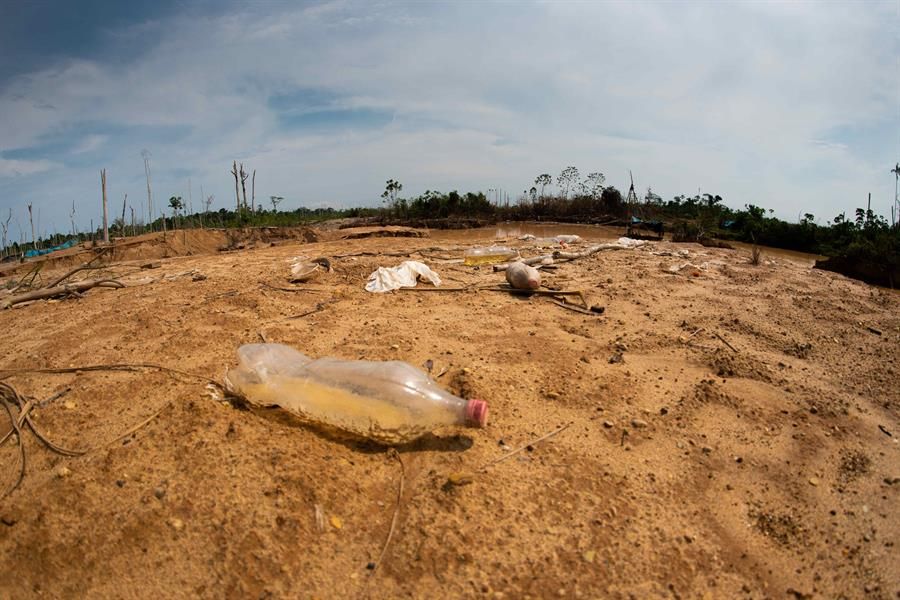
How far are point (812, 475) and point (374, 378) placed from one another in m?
1.82

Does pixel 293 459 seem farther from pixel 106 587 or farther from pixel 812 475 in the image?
pixel 812 475

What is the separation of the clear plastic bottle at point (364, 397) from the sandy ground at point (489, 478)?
10cm

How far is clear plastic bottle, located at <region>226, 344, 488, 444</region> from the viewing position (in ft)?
5.97

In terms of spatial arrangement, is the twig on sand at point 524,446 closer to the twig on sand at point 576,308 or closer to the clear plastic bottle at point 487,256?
the twig on sand at point 576,308

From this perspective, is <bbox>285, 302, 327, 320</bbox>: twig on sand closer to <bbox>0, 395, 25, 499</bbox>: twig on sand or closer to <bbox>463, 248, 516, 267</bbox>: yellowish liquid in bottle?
<bbox>0, 395, 25, 499</bbox>: twig on sand

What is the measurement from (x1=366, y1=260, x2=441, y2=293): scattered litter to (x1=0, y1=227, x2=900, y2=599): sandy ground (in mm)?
1366

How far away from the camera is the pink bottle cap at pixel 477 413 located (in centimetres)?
172

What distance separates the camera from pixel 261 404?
2.07m

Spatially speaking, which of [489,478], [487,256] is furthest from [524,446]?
[487,256]

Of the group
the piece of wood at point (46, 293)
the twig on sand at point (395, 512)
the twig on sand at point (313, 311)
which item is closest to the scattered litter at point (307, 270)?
the twig on sand at point (313, 311)

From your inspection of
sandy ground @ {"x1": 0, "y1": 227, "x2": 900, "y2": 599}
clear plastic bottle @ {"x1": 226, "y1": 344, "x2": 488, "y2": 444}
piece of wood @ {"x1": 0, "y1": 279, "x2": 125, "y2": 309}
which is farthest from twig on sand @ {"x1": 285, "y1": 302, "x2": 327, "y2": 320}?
piece of wood @ {"x1": 0, "y1": 279, "x2": 125, "y2": 309}

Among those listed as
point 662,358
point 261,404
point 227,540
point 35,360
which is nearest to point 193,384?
point 261,404

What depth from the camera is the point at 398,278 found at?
15.2ft

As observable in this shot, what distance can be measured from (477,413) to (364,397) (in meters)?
0.48
